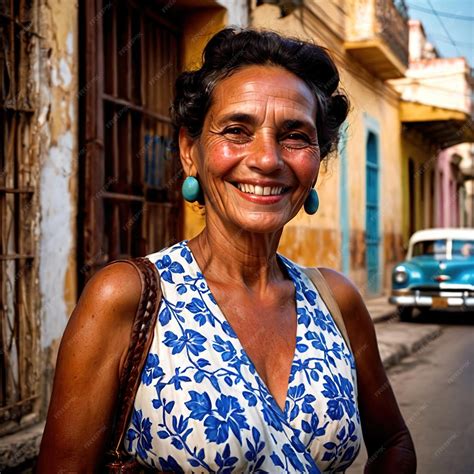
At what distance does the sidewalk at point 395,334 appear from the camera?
306 inches

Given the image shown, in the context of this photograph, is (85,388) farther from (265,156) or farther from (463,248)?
(463,248)

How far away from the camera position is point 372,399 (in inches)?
75.1

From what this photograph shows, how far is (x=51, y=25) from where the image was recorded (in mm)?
4160

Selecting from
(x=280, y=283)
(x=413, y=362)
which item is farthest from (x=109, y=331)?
(x=413, y=362)

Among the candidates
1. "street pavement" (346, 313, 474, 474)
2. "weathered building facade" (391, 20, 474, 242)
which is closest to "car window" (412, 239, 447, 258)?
"street pavement" (346, 313, 474, 474)

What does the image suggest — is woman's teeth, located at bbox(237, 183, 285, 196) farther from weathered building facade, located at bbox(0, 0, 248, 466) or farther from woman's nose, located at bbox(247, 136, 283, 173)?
weathered building facade, located at bbox(0, 0, 248, 466)

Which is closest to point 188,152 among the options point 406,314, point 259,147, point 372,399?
point 259,147

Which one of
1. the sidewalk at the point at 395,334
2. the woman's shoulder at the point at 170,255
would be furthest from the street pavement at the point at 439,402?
the woman's shoulder at the point at 170,255

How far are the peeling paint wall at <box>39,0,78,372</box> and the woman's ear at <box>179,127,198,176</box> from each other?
2.37 meters

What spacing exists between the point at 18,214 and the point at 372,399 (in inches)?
104

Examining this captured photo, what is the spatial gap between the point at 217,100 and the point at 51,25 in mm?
2787

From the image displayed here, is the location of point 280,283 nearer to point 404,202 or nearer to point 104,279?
point 104,279

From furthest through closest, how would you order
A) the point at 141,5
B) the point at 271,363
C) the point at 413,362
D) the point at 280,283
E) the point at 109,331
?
the point at 413,362 < the point at 141,5 < the point at 280,283 < the point at 271,363 < the point at 109,331

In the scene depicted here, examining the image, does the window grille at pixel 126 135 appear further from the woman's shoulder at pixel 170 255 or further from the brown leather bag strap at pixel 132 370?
the brown leather bag strap at pixel 132 370
